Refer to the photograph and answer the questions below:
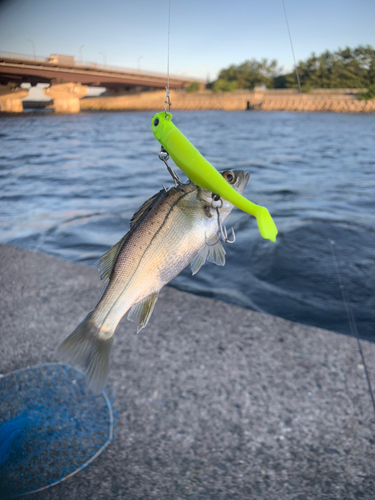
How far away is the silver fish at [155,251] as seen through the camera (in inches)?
43.6

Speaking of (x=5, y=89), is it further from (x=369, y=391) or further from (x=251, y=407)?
(x=369, y=391)

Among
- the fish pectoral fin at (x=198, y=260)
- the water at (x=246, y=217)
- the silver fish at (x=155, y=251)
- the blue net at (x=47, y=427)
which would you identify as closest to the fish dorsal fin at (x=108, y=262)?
the silver fish at (x=155, y=251)

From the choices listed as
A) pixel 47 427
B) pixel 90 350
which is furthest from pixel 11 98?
pixel 90 350

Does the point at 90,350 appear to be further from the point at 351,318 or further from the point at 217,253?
the point at 351,318

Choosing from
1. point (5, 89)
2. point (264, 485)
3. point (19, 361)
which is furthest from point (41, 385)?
point (5, 89)

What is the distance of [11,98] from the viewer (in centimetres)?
429

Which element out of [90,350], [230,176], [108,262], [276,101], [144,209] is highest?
[276,101]

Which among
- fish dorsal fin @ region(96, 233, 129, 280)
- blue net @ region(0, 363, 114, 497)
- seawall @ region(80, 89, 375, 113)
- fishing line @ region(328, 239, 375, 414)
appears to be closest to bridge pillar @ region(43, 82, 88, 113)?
blue net @ region(0, 363, 114, 497)

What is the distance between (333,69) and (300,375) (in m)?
38.9

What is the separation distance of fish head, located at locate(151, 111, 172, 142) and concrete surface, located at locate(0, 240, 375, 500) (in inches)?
126

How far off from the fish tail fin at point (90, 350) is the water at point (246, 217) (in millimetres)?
4698

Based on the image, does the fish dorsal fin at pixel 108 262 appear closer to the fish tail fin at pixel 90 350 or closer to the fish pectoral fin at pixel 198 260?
the fish tail fin at pixel 90 350

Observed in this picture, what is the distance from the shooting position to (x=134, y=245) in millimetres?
1175

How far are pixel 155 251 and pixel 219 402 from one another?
11.1ft
